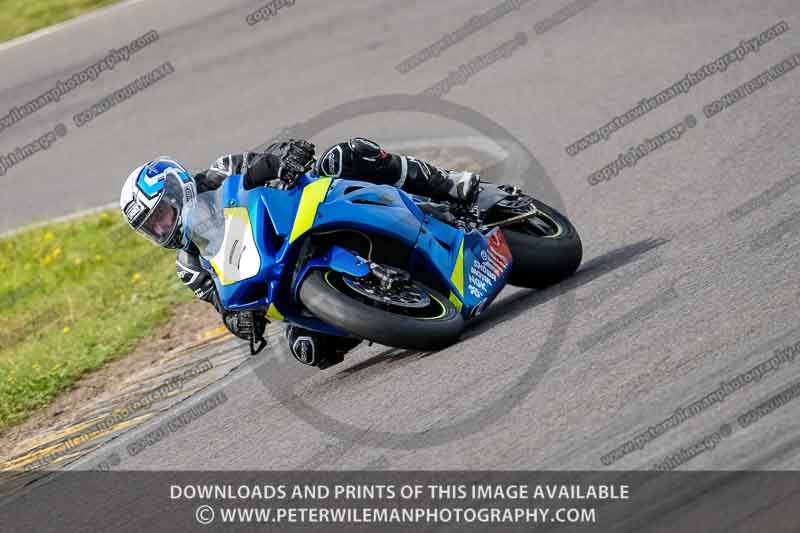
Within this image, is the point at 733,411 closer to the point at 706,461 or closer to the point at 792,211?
the point at 706,461

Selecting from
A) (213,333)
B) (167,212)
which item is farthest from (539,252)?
(213,333)

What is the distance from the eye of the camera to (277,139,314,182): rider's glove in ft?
21.4

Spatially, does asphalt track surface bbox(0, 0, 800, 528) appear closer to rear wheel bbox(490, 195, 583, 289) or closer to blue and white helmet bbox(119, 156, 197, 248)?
rear wheel bbox(490, 195, 583, 289)

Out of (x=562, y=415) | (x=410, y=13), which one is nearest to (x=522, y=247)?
(x=562, y=415)

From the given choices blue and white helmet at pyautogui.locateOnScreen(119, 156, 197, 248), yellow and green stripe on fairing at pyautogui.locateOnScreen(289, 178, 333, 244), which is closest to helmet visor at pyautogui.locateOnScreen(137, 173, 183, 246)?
blue and white helmet at pyautogui.locateOnScreen(119, 156, 197, 248)

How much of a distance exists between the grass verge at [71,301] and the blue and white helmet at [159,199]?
9.44ft

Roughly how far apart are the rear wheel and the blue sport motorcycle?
32cm

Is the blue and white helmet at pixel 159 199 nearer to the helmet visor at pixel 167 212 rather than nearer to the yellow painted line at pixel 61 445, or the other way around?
the helmet visor at pixel 167 212

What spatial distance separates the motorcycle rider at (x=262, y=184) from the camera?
6.50 metres

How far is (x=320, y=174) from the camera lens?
7.00 m

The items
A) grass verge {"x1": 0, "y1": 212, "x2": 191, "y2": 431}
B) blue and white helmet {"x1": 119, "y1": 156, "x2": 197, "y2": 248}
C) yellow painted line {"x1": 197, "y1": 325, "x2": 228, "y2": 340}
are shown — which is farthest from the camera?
grass verge {"x1": 0, "y1": 212, "x2": 191, "y2": 431}

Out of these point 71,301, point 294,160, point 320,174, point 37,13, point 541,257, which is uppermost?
point 294,160

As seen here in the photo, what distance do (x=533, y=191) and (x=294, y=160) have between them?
416 centimetres

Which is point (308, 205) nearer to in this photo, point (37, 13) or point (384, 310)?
point (384, 310)
